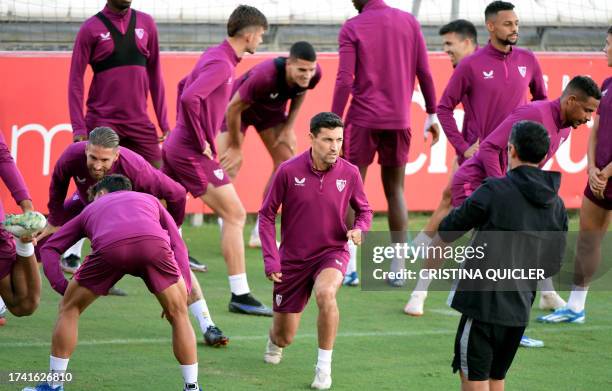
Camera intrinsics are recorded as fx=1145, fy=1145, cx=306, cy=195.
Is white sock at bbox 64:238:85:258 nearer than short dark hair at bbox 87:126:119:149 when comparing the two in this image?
No

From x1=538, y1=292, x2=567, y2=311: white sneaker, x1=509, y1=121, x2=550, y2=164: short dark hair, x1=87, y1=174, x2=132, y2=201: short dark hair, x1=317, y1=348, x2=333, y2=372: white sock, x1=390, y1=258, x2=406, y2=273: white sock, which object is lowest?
x1=390, y1=258, x2=406, y2=273: white sock

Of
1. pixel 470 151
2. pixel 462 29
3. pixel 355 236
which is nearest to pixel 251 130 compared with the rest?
pixel 462 29

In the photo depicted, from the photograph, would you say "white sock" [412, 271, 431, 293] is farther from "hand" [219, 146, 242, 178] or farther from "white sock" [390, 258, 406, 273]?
"hand" [219, 146, 242, 178]

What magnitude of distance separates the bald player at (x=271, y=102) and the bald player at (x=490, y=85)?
3.81 feet

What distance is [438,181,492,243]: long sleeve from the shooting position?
536 centimetres

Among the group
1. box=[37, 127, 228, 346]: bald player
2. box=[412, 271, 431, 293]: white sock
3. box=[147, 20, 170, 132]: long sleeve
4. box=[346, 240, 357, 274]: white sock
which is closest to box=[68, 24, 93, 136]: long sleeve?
box=[147, 20, 170, 132]: long sleeve

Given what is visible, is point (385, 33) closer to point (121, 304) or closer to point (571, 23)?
point (121, 304)

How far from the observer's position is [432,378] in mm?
6867

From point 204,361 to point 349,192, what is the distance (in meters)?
1.39

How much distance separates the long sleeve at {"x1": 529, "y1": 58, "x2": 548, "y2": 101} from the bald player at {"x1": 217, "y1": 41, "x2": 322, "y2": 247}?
1.70 m

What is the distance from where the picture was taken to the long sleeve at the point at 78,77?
921 centimetres

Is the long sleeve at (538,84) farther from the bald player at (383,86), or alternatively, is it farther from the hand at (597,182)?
the bald player at (383,86)

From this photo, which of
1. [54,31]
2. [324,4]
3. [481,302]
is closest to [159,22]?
[54,31]

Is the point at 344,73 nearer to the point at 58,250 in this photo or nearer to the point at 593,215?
the point at 593,215
